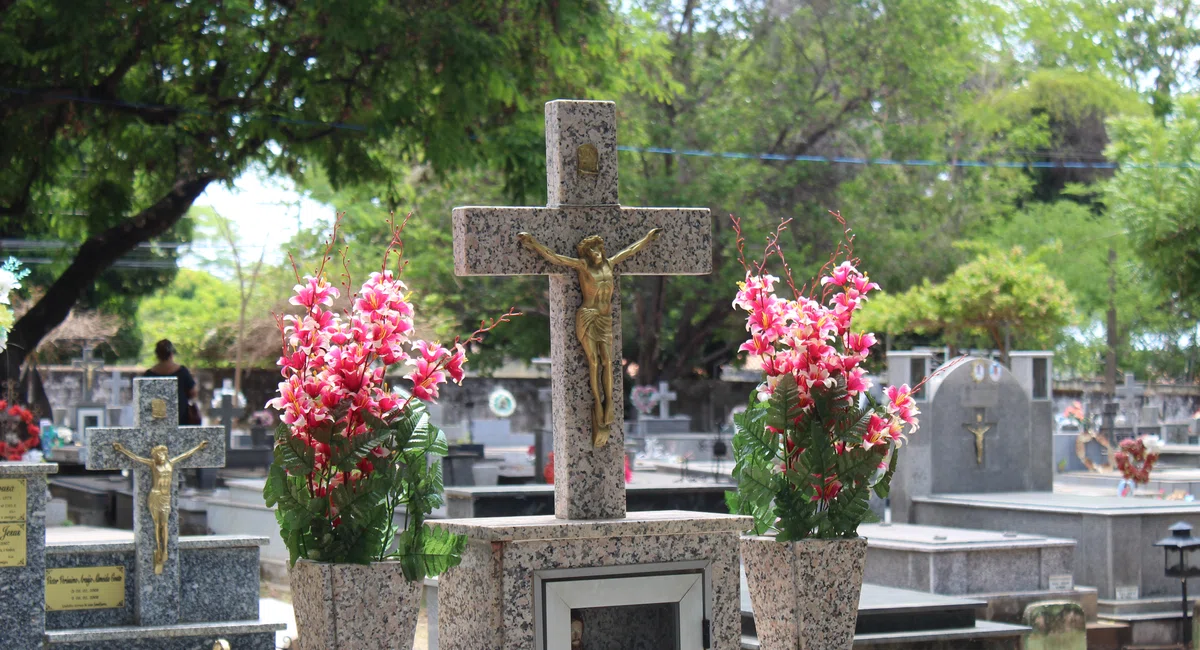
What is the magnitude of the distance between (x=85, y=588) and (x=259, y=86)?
6967 millimetres

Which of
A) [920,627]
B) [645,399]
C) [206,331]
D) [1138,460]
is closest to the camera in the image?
[920,627]

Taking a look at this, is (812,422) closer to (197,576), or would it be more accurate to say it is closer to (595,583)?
(595,583)

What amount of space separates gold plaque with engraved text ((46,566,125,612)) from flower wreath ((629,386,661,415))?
23.4 m

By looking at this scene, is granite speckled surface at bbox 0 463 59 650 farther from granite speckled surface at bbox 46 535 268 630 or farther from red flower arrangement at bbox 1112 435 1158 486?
red flower arrangement at bbox 1112 435 1158 486

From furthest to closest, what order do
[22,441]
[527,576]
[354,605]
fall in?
[22,441], [527,576], [354,605]

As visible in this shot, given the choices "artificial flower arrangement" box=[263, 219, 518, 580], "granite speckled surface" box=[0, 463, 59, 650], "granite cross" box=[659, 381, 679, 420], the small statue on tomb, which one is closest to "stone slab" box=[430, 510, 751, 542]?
"artificial flower arrangement" box=[263, 219, 518, 580]

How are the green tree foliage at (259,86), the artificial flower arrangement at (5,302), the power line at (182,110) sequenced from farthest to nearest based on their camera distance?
the power line at (182,110) → the green tree foliage at (259,86) → the artificial flower arrangement at (5,302)

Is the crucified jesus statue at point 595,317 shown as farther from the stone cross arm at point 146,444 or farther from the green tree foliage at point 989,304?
the green tree foliage at point 989,304

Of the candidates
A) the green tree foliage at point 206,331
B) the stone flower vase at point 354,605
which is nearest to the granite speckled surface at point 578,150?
the stone flower vase at point 354,605

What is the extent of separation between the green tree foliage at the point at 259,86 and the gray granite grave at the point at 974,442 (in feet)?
16.0

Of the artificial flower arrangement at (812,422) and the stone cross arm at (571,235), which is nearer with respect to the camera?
the stone cross arm at (571,235)

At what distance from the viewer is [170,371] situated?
43.0ft

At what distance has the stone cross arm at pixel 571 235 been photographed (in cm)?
591

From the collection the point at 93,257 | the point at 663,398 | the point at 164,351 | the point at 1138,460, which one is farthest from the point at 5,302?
the point at 663,398
